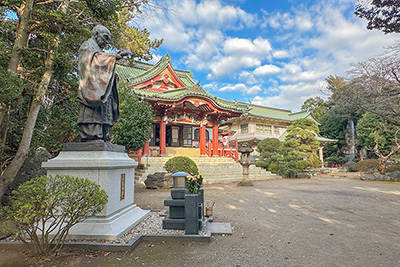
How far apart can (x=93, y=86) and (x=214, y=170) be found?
1163cm

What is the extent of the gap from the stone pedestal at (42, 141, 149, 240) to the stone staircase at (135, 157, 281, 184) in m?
8.46

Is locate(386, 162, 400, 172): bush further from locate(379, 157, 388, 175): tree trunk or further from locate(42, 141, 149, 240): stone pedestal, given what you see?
locate(42, 141, 149, 240): stone pedestal

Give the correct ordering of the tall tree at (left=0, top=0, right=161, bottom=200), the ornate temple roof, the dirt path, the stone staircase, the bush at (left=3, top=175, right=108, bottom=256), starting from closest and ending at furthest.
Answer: the bush at (left=3, top=175, right=108, bottom=256) < the dirt path < the tall tree at (left=0, top=0, right=161, bottom=200) < the stone staircase < the ornate temple roof

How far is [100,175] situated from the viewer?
3.66m

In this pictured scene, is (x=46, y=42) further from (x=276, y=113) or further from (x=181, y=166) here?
(x=276, y=113)

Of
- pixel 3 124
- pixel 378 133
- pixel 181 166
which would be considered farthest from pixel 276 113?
pixel 3 124

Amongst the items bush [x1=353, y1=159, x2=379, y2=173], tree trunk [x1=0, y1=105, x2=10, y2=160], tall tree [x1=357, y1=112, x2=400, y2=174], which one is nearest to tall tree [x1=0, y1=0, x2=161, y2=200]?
tree trunk [x1=0, y1=105, x2=10, y2=160]

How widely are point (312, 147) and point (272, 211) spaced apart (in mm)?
14094

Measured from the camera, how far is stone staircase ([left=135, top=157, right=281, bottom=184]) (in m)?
13.3

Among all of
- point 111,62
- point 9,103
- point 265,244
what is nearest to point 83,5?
point 9,103

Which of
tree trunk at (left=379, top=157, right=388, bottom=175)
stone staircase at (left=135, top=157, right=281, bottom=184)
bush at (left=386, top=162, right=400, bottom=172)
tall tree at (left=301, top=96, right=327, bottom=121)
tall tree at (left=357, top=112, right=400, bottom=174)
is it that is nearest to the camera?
stone staircase at (left=135, top=157, right=281, bottom=184)

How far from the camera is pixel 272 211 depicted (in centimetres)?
616

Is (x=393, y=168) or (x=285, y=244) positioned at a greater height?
(x=393, y=168)

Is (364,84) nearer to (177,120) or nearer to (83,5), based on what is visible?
(177,120)
